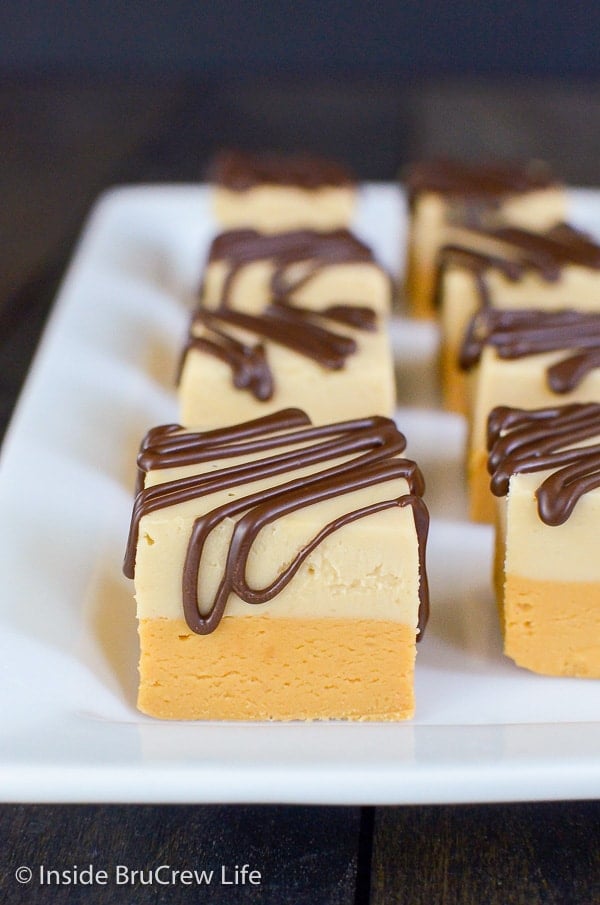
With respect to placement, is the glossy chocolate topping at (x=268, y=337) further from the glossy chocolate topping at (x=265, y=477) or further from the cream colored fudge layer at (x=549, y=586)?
the cream colored fudge layer at (x=549, y=586)

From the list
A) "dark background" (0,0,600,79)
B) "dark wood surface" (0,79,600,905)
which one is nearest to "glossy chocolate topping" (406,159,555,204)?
"dark wood surface" (0,79,600,905)

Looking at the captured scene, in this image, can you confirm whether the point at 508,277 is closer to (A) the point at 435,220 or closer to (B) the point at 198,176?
(A) the point at 435,220

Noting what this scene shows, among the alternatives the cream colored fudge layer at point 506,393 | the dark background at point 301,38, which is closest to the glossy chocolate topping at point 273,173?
the cream colored fudge layer at point 506,393

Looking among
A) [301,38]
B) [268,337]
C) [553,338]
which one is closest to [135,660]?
[268,337]

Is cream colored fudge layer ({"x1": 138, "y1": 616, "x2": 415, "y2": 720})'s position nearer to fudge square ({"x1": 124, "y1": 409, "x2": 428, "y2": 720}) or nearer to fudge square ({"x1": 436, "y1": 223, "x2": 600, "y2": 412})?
fudge square ({"x1": 124, "y1": 409, "x2": 428, "y2": 720})

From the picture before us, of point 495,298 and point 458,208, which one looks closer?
point 495,298
